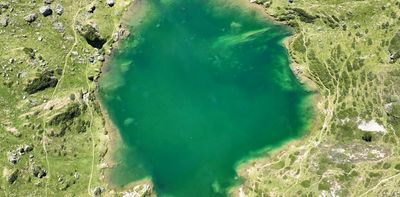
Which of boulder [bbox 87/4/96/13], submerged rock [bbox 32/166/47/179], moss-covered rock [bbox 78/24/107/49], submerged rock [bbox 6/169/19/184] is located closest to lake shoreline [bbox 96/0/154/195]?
moss-covered rock [bbox 78/24/107/49]

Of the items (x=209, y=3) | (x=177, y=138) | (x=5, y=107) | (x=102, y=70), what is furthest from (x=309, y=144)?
(x=5, y=107)

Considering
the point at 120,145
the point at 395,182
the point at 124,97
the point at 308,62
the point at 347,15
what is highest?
the point at 347,15

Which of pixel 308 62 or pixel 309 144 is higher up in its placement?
pixel 308 62

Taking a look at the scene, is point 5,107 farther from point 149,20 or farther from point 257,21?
point 257,21

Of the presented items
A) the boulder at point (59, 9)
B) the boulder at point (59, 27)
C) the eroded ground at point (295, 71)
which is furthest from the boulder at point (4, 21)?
the boulder at point (59, 9)

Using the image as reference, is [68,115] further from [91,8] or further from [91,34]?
[91,8]

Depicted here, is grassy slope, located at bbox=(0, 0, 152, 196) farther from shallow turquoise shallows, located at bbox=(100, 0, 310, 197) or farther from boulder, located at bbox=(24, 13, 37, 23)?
shallow turquoise shallows, located at bbox=(100, 0, 310, 197)

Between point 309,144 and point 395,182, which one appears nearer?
point 395,182
